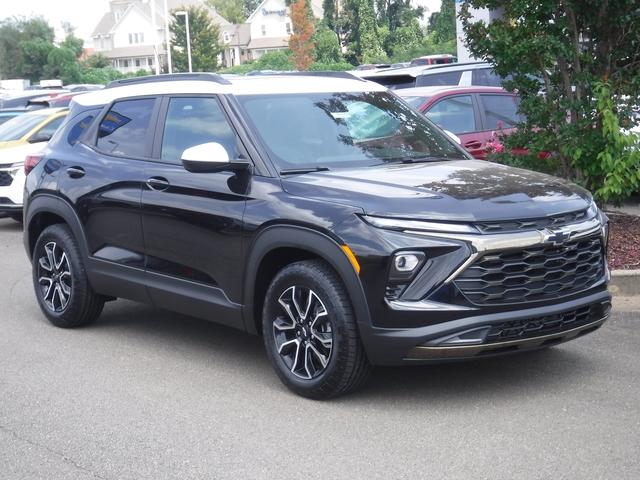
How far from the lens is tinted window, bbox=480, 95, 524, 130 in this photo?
41.5ft

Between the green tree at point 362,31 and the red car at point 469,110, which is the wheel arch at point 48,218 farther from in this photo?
the green tree at point 362,31

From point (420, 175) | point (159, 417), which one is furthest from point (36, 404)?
point (420, 175)

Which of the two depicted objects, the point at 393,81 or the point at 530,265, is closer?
the point at 530,265

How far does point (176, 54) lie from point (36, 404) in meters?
92.4

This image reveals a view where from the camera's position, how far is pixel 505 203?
5621 mm

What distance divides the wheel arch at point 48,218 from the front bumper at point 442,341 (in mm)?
2969

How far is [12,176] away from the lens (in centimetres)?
1433

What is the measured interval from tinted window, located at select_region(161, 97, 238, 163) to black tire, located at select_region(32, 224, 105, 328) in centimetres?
131

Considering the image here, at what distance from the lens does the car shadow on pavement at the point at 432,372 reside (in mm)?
6004

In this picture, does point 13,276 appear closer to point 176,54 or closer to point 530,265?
point 530,265

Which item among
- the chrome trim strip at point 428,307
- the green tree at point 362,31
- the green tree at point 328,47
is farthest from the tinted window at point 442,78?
the green tree at point 328,47

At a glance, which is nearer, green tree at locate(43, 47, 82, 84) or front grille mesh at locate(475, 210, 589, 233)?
front grille mesh at locate(475, 210, 589, 233)

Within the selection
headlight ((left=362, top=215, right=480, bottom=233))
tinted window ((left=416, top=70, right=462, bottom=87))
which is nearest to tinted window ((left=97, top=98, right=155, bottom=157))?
headlight ((left=362, top=215, right=480, bottom=233))

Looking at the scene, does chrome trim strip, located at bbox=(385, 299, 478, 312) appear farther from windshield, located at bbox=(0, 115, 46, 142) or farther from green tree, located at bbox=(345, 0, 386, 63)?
green tree, located at bbox=(345, 0, 386, 63)
